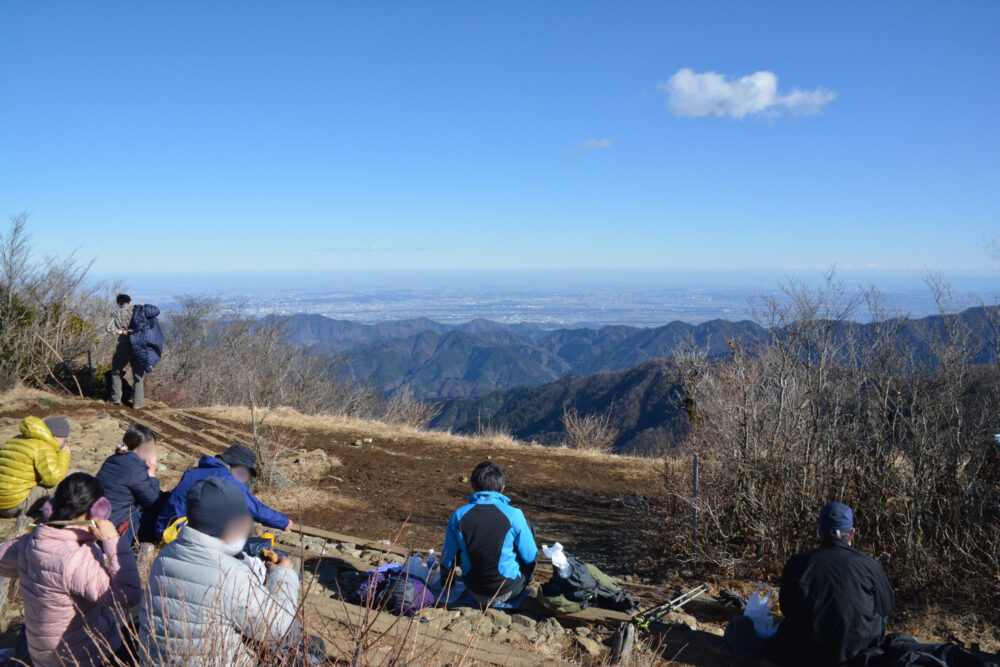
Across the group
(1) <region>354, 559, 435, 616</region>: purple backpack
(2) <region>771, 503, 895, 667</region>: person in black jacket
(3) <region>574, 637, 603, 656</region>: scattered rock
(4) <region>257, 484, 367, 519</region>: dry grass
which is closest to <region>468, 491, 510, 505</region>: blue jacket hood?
(1) <region>354, 559, 435, 616</region>: purple backpack

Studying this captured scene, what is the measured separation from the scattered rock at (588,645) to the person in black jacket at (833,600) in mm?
1256

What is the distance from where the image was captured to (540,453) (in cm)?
1320

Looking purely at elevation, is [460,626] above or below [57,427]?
below

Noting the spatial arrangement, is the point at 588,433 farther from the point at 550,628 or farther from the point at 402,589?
the point at 402,589

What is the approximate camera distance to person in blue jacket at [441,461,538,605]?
4.48 meters

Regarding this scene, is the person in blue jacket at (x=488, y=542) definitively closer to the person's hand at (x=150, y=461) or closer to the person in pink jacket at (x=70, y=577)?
the person in pink jacket at (x=70, y=577)

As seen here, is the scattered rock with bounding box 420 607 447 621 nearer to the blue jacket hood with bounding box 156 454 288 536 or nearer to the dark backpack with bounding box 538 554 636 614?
the dark backpack with bounding box 538 554 636 614

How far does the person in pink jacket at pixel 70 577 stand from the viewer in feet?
10.0

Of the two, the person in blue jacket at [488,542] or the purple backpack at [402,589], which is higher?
the person in blue jacket at [488,542]

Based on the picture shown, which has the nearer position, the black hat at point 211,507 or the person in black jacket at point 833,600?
the black hat at point 211,507

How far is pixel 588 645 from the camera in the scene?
428cm

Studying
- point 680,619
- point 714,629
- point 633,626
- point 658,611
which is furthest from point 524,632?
point 714,629

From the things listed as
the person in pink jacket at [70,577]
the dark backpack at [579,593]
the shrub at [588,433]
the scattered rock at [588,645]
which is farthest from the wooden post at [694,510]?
the shrub at [588,433]

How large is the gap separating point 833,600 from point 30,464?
633 centimetres
